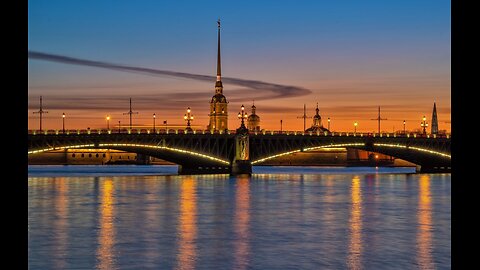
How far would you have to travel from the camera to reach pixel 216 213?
49406 millimetres

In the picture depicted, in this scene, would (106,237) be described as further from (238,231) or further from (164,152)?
(164,152)

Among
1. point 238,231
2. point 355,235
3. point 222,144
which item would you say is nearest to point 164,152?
point 222,144

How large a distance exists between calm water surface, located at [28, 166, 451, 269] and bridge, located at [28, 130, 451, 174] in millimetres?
32669

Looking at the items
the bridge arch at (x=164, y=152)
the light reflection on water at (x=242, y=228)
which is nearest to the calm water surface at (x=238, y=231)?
the light reflection on water at (x=242, y=228)

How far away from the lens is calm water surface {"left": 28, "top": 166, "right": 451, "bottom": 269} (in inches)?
1019

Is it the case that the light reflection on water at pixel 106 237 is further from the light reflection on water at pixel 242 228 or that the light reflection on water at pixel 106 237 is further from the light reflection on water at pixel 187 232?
the light reflection on water at pixel 242 228

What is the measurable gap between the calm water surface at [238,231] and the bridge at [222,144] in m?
32.7

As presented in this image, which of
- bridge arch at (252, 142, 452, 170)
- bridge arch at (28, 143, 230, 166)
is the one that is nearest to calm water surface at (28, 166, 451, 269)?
bridge arch at (28, 143, 230, 166)

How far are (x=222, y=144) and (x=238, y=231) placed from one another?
75044mm

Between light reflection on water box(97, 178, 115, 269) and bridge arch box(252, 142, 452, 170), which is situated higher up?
bridge arch box(252, 142, 452, 170)

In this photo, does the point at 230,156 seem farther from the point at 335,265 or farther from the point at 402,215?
the point at 335,265

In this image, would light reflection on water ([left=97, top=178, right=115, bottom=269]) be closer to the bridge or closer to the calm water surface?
the calm water surface
